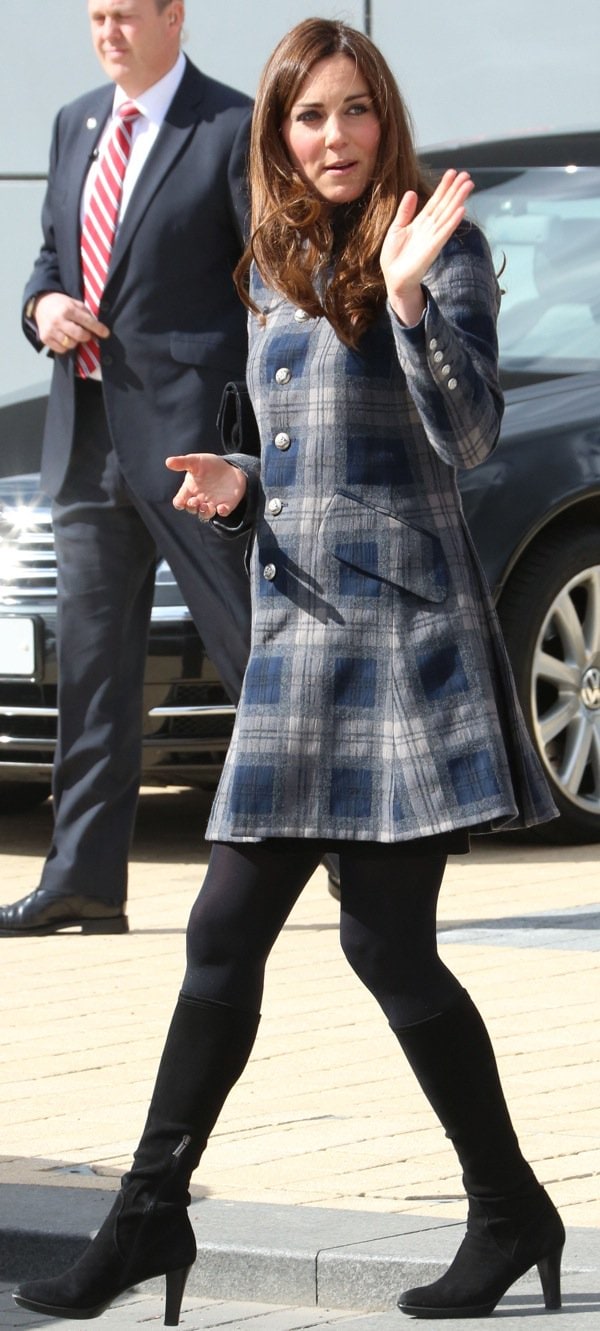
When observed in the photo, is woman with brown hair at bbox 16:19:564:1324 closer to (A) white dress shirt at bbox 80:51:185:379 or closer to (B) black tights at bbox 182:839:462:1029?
(B) black tights at bbox 182:839:462:1029

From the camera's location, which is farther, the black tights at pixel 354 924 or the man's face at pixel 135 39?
the man's face at pixel 135 39

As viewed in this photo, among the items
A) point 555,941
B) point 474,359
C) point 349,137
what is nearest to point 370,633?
point 474,359

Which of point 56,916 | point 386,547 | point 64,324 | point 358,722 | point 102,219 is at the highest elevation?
point 102,219

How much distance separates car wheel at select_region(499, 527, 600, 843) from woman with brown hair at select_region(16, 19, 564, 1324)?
3806 millimetres

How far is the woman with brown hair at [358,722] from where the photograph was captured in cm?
365

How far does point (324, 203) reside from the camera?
12.4ft

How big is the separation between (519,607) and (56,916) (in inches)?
70.3

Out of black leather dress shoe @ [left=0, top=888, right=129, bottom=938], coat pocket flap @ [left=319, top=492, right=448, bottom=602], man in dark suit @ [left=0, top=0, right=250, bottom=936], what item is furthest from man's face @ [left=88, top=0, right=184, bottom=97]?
coat pocket flap @ [left=319, top=492, right=448, bottom=602]

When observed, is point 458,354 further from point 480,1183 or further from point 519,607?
point 519,607

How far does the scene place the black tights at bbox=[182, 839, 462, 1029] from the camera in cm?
368

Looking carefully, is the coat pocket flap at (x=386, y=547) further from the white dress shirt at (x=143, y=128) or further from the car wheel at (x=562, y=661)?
the car wheel at (x=562, y=661)

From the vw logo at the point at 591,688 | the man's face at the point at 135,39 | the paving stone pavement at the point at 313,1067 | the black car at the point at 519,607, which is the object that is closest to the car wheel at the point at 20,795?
the black car at the point at 519,607

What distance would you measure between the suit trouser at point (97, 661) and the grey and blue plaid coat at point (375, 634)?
2.69 meters

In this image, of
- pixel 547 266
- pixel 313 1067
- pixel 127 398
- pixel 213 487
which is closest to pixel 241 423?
pixel 213 487
